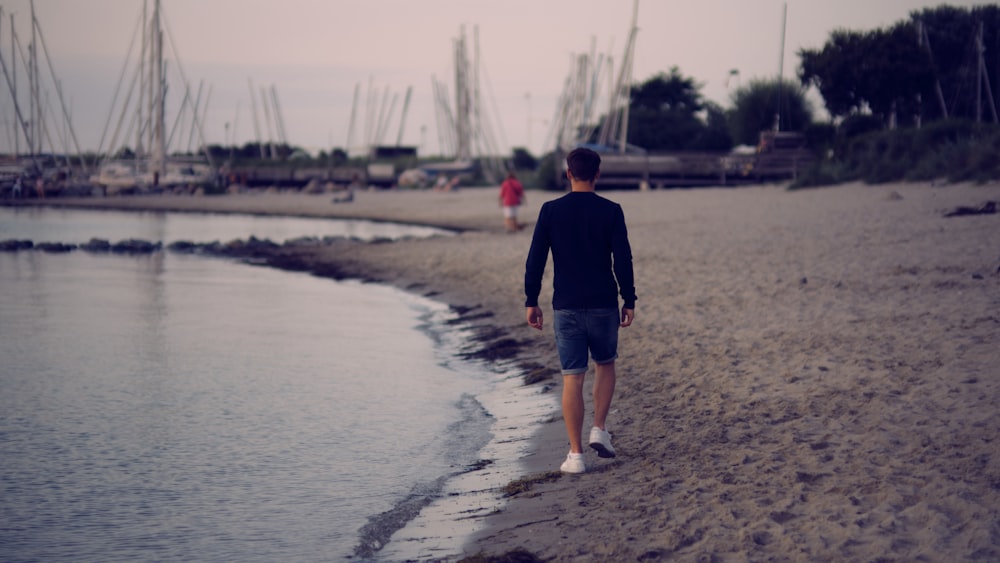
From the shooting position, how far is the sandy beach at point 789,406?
520cm

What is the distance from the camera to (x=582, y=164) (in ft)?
20.3

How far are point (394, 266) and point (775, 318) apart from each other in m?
13.3

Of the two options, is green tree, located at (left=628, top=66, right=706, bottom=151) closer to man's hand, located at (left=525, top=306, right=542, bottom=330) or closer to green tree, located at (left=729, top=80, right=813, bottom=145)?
green tree, located at (left=729, top=80, right=813, bottom=145)

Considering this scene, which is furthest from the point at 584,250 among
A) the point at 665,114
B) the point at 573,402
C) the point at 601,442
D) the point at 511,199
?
the point at 665,114

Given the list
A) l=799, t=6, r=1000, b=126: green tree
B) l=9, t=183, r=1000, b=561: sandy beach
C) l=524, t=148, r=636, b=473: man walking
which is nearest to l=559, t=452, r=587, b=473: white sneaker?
l=9, t=183, r=1000, b=561: sandy beach

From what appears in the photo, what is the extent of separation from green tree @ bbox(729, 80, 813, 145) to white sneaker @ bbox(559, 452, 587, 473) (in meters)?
44.2

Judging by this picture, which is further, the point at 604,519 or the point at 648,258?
the point at 648,258

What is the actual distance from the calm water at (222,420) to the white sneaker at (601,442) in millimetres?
1225

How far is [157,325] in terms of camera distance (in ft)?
52.4

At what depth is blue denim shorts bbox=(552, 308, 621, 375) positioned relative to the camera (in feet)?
20.5

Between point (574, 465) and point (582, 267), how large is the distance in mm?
1259

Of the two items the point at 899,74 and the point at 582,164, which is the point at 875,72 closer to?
the point at 899,74

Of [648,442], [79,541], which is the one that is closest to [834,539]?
[648,442]

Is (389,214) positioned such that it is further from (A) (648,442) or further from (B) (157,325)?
(A) (648,442)
